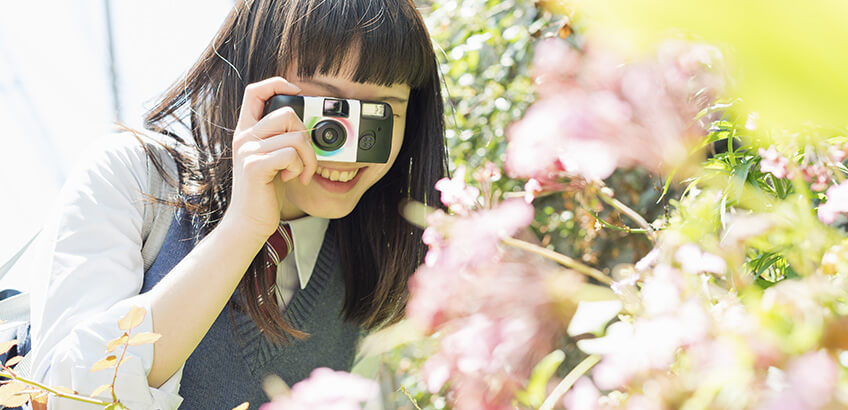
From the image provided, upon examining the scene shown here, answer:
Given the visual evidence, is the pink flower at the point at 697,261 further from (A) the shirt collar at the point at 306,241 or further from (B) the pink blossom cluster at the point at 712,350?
(A) the shirt collar at the point at 306,241

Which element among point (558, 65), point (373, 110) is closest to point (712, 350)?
point (558, 65)

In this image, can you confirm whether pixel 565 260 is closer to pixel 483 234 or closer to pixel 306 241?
pixel 483 234

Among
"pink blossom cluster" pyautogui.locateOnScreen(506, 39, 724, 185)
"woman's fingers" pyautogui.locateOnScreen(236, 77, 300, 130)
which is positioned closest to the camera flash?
"woman's fingers" pyautogui.locateOnScreen(236, 77, 300, 130)

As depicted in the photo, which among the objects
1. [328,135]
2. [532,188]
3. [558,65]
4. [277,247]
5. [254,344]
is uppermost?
[558,65]

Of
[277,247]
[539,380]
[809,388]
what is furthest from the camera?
[277,247]

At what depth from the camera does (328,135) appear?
79 cm

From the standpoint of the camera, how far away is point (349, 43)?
815 millimetres

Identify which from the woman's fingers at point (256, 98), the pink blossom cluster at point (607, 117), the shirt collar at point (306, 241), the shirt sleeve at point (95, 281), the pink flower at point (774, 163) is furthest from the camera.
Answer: the shirt collar at point (306, 241)

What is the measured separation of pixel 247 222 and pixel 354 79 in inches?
9.8

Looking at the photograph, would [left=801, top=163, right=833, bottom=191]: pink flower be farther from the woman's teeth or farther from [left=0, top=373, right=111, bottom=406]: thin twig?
the woman's teeth

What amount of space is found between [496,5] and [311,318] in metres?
0.80

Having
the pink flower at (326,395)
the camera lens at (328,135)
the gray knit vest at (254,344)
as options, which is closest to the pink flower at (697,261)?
the pink flower at (326,395)

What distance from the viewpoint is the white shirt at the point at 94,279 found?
24.1 inches

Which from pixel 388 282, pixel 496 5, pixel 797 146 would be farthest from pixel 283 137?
pixel 496 5
